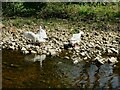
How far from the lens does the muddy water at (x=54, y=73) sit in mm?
9219

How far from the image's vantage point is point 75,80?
9578 millimetres

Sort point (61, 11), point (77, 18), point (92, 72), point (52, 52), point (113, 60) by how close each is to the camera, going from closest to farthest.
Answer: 1. point (92, 72)
2. point (113, 60)
3. point (52, 52)
4. point (77, 18)
5. point (61, 11)

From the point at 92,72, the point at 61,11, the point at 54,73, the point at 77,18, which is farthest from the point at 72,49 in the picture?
the point at 61,11

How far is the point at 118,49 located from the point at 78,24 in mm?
4238

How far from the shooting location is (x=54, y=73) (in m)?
10.1

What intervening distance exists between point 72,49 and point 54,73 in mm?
2815

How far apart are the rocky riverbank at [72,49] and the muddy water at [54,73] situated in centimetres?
57

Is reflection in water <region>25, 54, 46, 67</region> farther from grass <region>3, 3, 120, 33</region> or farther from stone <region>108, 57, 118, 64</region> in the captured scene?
grass <region>3, 3, 120, 33</region>

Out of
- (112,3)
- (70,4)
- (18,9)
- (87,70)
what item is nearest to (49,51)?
(87,70)

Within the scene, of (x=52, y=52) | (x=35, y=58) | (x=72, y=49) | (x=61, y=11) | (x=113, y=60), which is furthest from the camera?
(x=61, y=11)

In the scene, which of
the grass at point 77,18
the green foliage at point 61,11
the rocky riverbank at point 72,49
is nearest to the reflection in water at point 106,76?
the rocky riverbank at point 72,49

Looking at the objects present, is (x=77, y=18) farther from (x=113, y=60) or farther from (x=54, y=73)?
(x=54, y=73)

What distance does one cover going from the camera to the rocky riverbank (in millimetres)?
12133

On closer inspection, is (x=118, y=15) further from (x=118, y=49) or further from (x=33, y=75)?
(x=33, y=75)
